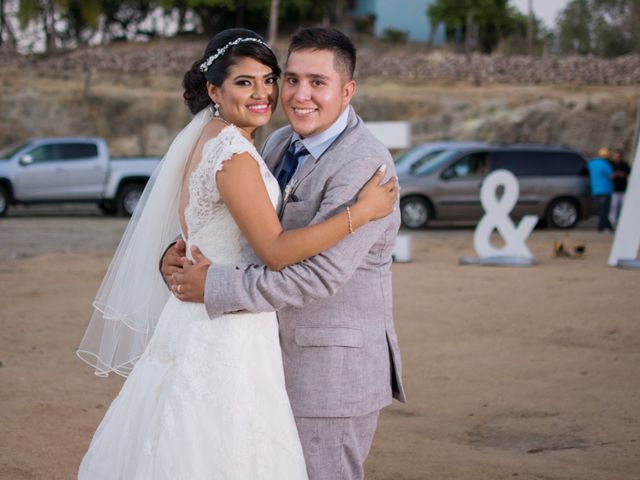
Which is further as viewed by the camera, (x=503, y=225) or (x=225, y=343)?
(x=503, y=225)

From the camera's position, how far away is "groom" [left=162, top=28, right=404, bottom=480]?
3242 millimetres

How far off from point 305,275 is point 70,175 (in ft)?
67.2

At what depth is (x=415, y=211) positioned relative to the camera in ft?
69.6

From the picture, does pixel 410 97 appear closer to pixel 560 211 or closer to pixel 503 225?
pixel 560 211

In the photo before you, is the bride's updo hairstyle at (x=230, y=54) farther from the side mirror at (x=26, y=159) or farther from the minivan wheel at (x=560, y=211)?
the side mirror at (x=26, y=159)

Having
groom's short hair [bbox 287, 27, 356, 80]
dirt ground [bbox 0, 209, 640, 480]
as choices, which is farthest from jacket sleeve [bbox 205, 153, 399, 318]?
dirt ground [bbox 0, 209, 640, 480]

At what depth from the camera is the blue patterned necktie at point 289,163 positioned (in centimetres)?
348

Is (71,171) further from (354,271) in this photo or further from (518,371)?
(354,271)

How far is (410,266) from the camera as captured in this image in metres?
14.2

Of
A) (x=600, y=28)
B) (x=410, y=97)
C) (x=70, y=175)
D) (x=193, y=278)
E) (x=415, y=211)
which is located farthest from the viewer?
(x=600, y=28)

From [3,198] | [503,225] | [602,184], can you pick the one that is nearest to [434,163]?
[602,184]

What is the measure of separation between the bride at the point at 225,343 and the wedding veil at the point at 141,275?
0.19 m

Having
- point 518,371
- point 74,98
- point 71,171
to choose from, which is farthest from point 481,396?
point 74,98

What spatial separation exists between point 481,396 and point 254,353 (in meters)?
4.56
